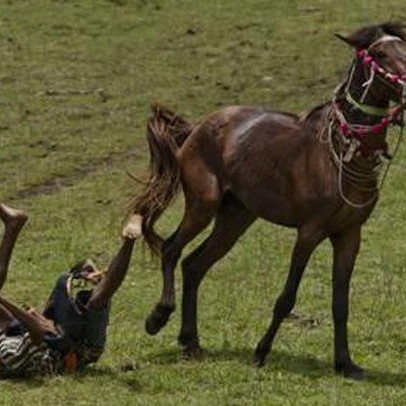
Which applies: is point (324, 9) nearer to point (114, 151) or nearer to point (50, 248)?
point (114, 151)

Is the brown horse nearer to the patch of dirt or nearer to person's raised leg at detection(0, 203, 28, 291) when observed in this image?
person's raised leg at detection(0, 203, 28, 291)

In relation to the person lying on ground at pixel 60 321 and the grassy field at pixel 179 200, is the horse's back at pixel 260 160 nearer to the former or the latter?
the person lying on ground at pixel 60 321

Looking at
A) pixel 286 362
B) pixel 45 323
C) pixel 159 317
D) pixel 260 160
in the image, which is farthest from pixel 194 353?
pixel 260 160

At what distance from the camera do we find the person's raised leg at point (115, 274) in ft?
27.3

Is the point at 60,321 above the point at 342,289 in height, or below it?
below

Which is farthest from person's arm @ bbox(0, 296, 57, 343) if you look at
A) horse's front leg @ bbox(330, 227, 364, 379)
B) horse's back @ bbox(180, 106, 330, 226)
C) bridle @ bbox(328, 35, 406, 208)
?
bridle @ bbox(328, 35, 406, 208)

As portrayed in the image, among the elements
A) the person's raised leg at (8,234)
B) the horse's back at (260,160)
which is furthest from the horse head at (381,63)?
the person's raised leg at (8,234)

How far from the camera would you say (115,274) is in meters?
8.39

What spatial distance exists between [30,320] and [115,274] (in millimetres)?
628

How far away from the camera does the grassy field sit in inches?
340

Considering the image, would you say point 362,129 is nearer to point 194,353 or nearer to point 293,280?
point 293,280

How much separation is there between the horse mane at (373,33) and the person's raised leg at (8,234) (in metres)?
2.46

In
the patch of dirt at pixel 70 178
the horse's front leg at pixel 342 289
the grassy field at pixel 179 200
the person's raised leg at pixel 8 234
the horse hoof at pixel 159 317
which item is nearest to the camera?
the person's raised leg at pixel 8 234

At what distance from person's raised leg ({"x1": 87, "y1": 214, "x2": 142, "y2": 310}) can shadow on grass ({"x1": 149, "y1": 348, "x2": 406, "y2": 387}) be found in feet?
3.19
